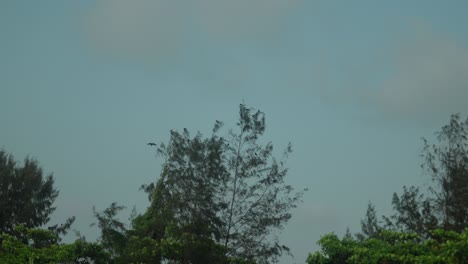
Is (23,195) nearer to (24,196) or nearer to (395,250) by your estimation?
(24,196)

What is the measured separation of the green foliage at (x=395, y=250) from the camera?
1345 centimetres

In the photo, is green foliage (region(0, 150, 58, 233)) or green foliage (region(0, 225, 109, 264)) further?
green foliage (region(0, 150, 58, 233))

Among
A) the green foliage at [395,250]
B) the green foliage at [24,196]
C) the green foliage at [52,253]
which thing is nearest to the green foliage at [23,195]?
the green foliage at [24,196]

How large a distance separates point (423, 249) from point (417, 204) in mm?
11062

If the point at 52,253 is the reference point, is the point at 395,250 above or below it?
below

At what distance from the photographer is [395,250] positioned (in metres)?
15.3

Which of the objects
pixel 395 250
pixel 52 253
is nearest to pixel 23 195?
pixel 52 253

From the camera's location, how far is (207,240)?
60.1ft

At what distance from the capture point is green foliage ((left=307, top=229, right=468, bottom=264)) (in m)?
13.5

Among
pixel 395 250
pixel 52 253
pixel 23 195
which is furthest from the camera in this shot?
pixel 23 195

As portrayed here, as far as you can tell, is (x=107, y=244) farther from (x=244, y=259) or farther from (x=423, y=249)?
(x=423, y=249)

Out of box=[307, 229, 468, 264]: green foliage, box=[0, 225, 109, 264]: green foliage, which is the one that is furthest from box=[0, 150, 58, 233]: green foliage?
box=[307, 229, 468, 264]: green foliage

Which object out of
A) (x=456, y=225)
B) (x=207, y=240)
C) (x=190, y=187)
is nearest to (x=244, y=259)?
(x=207, y=240)

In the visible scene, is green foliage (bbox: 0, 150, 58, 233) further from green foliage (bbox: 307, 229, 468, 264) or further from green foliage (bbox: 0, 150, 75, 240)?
green foliage (bbox: 307, 229, 468, 264)
